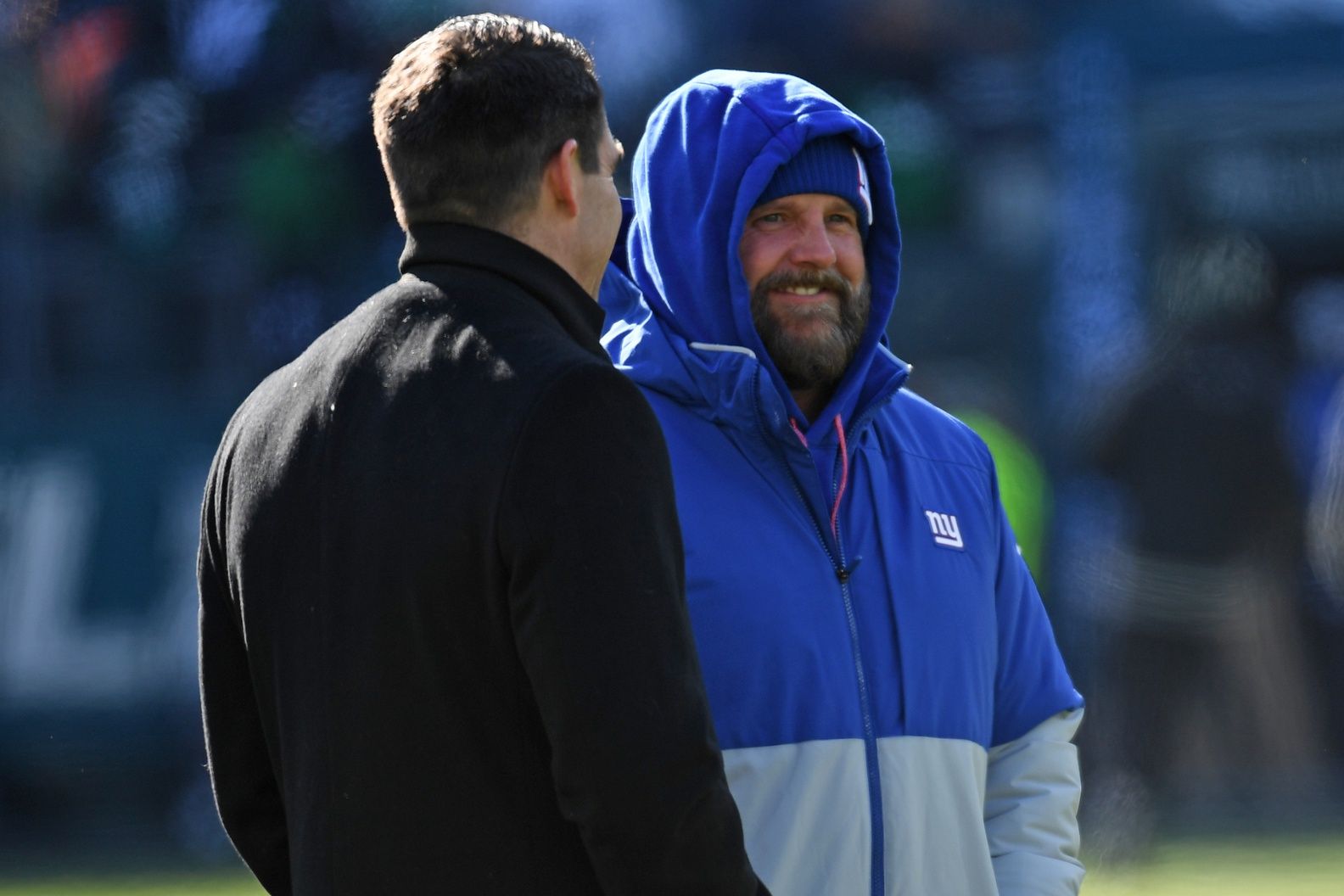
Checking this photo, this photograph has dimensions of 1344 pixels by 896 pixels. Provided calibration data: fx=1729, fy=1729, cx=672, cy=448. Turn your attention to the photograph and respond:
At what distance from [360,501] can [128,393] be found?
246 inches

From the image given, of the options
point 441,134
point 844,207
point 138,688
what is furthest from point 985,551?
point 138,688

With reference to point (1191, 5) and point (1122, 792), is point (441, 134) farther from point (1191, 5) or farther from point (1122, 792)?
point (1191, 5)

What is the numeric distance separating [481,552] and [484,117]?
39 cm

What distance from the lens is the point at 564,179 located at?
5.01 ft

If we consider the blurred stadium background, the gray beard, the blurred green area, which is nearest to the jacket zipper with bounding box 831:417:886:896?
the gray beard

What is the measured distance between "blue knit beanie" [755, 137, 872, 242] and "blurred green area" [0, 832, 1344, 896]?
4050mm

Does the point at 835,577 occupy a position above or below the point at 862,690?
above

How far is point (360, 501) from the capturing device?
1439 millimetres

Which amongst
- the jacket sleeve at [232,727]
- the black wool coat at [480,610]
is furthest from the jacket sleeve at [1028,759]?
the jacket sleeve at [232,727]

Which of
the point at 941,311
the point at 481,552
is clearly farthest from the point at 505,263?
the point at 941,311

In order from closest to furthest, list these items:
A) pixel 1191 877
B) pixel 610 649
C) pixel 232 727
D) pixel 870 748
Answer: pixel 610 649
pixel 232 727
pixel 870 748
pixel 1191 877

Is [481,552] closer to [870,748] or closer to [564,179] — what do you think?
[564,179]

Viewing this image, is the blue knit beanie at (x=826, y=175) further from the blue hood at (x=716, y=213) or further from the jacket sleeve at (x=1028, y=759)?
the jacket sleeve at (x=1028, y=759)

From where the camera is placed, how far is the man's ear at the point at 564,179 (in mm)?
1521
